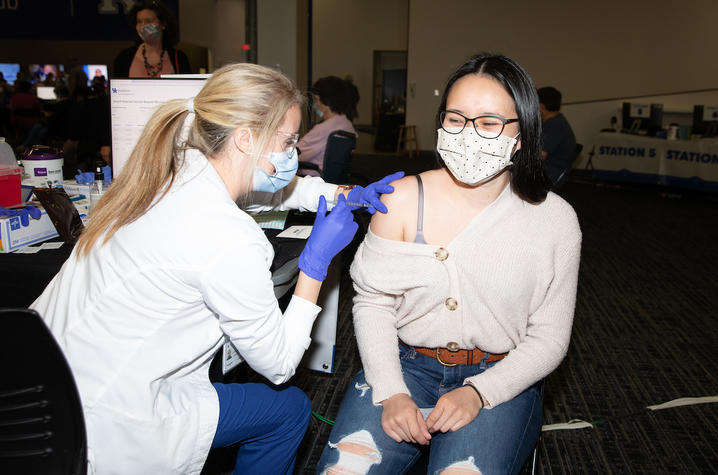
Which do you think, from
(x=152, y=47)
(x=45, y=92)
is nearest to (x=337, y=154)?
(x=152, y=47)

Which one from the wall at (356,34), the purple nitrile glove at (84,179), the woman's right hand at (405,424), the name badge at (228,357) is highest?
the wall at (356,34)

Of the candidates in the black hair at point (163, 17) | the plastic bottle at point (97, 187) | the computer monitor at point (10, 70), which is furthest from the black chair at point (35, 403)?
the computer monitor at point (10, 70)

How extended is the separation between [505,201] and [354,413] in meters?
0.59

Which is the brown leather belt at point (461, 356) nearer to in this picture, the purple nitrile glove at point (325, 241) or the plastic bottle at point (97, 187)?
the purple nitrile glove at point (325, 241)

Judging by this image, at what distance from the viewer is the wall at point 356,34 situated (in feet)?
37.7

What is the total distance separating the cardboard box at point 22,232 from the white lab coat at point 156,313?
0.52 m

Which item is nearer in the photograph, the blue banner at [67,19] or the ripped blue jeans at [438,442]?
the ripped blue jeans at [438,442]

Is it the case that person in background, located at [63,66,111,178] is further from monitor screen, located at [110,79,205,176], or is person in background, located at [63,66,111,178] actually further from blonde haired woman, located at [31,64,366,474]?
blonde haired woman, located at [31,64,366,474]

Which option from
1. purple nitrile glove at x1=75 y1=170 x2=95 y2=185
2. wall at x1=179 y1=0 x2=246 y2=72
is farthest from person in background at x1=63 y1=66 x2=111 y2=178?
purple nitrile glove at x1=75 y1=170 x2=95 y2=185

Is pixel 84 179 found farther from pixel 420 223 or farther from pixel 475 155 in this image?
pixel 475 155

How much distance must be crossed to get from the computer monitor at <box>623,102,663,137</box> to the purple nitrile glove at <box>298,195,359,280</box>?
7.13 metres

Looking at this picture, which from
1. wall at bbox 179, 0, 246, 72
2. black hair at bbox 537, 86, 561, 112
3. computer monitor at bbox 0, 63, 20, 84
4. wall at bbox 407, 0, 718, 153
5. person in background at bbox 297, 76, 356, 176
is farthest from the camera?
computer monitor at bbox 0, 63, 20, 84

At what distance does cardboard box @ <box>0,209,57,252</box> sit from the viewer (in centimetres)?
141

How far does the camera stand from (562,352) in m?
1.21
